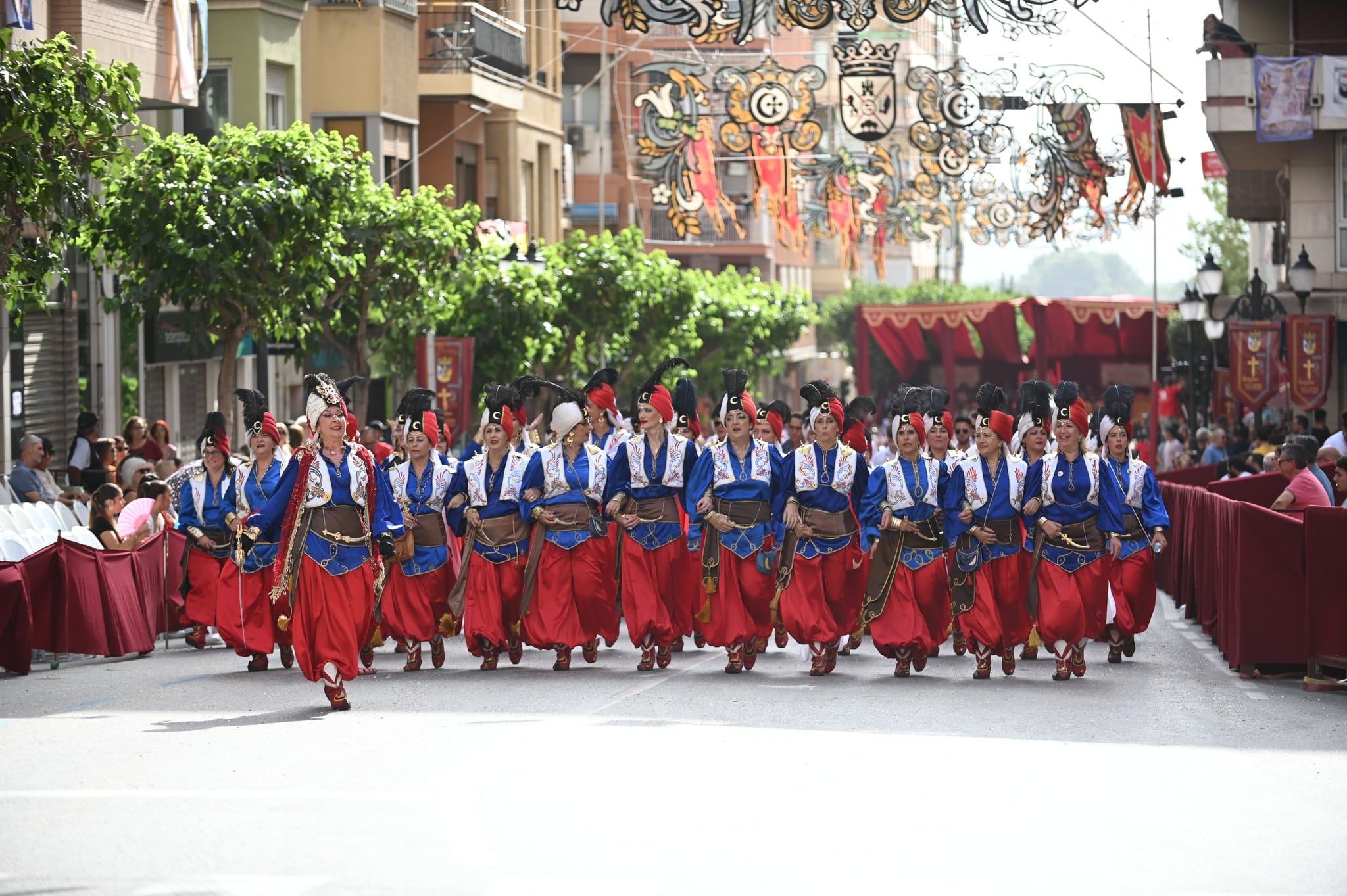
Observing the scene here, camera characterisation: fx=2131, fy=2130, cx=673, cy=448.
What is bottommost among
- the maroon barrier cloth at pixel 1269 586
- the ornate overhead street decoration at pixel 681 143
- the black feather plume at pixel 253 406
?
the maroon barrier cloth at pixel 1269 586

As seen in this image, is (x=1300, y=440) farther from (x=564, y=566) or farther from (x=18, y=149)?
(x=18, y=149)

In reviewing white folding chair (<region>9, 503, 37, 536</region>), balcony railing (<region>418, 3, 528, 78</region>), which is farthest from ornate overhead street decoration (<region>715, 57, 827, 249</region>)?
white folding chair (<region>9, 503, 37, 536</region>)

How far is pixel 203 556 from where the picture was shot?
15391 millimetres

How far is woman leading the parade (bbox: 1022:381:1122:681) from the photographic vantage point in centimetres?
1397

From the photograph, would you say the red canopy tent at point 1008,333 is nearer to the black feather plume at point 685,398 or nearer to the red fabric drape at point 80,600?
the black feather plume at point 685,398

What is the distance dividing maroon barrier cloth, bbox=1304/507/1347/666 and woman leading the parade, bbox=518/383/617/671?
4.58 meters

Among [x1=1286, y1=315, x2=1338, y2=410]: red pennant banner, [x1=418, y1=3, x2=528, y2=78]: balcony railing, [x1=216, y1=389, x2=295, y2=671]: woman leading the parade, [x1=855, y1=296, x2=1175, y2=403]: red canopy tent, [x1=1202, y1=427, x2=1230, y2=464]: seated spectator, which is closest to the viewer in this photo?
[x1=216, y1=389, x2=295, y2=671]: woman leading the parade

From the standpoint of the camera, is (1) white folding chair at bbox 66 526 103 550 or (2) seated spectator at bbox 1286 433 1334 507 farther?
(1) white folding chair at bbox 66 526 103 550

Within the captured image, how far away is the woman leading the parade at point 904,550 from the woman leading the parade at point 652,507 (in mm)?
1317

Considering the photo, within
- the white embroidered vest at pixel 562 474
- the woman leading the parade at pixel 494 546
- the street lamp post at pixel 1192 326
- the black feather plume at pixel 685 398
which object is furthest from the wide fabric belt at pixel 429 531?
the street lamp post at pixel 1192 326

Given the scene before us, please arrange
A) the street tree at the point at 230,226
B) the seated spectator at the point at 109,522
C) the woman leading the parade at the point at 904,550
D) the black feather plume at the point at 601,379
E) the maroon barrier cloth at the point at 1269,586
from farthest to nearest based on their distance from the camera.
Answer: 1. the street tree at the point at 230,226
2. the seated spectator at the point at 109,522
3. the black feather plume at the point at 601,379
4. the woman leading the parade at the point at 904,550
5. the maroon barrier cloth at the point at 1269,586

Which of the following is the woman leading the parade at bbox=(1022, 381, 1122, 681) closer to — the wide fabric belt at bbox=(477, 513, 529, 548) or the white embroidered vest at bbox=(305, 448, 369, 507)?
the wide fabric belt at bbox=(477, 513, 529, 548)

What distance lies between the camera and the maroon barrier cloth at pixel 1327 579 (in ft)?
44.2

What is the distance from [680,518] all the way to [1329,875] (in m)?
7.27
